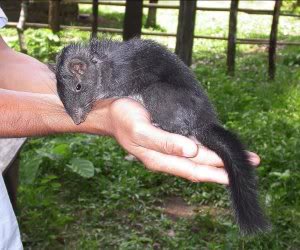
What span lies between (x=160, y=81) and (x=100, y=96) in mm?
334

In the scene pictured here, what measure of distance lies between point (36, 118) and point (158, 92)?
0.49 metres

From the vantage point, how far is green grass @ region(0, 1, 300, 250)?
3.76m

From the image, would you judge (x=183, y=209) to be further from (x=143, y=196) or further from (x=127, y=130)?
(x=127, y=130)

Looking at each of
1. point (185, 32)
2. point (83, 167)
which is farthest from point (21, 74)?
point (185, 32)

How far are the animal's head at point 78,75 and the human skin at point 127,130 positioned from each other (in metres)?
0.12

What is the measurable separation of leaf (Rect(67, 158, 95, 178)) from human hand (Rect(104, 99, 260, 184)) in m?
2.15

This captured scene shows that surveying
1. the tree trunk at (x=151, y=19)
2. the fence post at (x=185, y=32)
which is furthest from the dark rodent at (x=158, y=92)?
the tree trunk at (x=151, y=19)

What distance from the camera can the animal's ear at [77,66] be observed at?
2441 mm

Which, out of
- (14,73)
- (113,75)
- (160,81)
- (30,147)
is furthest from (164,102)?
(30,147)

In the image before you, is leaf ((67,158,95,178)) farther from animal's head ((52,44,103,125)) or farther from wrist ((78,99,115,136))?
wrist ((78,99,115,136))

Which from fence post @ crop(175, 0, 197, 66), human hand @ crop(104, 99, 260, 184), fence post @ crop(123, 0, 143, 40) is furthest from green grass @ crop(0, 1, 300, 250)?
human hand @ crop(104, 99, 260, 184)

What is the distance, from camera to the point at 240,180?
1999 mm

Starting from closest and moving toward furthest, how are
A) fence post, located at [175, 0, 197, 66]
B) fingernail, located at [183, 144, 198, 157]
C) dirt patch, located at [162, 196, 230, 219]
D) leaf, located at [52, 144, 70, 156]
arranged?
fingernail, located at [183, 144, 198, 157], dirt patch, located at [162, 196, 230, 219], leaf, located at [52, 144, 70, 156], fence post, located at [175, 0, 197, 66]

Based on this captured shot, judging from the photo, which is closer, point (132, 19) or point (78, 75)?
point (78, 75)
